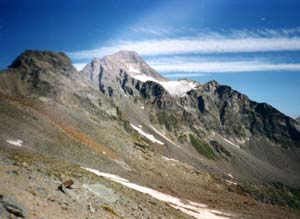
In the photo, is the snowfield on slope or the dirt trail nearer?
the snowfield on slope

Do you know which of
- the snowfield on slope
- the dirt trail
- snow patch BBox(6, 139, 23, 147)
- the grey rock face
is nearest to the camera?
the grey rock face

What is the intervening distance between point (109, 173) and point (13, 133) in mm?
16223

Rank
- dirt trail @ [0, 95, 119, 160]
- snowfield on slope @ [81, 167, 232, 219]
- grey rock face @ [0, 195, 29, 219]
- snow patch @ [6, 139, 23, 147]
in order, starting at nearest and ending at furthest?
grey rock face @ [0, 195, 29, 219] < snowfield on slope @ [81, 167, 232, 219] < snow patch @ [6, 139, 23, 147] < dirt trail @ [0, 95, 119, 160]

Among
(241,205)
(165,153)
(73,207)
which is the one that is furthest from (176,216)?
(165,153)

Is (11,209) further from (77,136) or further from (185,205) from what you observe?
(77,136)

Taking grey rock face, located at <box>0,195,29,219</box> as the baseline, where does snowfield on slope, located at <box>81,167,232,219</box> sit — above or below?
below

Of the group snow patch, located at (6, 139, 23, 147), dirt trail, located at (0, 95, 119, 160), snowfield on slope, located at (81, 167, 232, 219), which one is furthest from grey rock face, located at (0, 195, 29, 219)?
dirt trail, located at (0, 95, 119, 160)

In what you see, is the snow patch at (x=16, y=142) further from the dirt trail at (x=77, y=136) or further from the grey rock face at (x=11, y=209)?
the grey rock face at (x=11, y=209)

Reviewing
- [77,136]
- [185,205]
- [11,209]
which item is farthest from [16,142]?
[11,209]

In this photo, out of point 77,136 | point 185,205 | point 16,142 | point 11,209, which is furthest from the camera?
point 77,136

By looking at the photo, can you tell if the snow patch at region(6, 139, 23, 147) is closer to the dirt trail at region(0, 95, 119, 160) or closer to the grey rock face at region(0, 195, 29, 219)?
the dirt trail at region(0, 95, 119, 160)

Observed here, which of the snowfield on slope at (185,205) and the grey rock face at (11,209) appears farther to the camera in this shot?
the snowfield on slope at (185,205)

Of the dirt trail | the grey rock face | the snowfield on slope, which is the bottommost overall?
the snowfield on slope

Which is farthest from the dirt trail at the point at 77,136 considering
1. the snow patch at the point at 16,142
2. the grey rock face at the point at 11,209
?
the grey rock face at the point at 11,209
